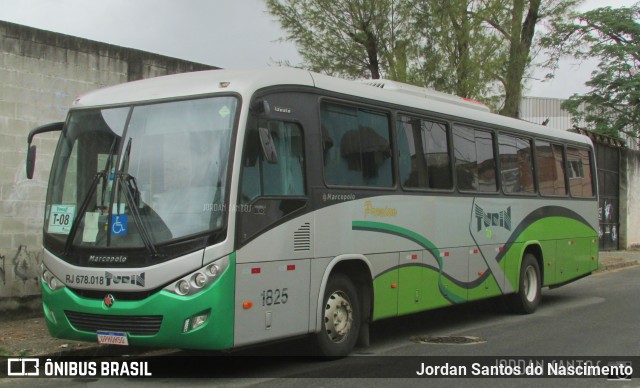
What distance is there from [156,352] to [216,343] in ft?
7.75

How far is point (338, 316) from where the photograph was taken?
834cm

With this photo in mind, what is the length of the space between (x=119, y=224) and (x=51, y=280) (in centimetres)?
109

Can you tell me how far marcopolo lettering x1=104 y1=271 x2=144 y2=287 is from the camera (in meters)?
6.87

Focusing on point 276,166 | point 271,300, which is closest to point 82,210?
point 276,166

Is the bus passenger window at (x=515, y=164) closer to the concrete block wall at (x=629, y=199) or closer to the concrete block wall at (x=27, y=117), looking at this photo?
the concrete block wall at (x=27, y=117)

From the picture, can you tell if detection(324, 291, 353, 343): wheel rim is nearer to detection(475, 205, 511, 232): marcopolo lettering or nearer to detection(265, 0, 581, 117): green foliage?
detection(475, 205, 511, 232): marcopolo lettering

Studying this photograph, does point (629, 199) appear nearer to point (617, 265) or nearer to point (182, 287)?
point (617, 265)

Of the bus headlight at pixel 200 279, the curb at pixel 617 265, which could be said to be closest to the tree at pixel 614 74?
the curb at pixel 617 265

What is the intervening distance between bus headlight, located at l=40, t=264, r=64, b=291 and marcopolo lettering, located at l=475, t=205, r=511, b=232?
6.22 metres

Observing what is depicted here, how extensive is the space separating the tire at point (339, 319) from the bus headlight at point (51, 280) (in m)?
2.72

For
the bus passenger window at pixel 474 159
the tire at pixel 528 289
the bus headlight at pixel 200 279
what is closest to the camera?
the bus headlight at pixel 200 279

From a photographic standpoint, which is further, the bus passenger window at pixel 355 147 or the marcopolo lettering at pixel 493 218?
the marcopolo lettering at pixel 493 218

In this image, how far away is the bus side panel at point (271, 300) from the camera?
275 inches

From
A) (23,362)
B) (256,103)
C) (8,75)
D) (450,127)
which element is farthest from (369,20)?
(23,362)
